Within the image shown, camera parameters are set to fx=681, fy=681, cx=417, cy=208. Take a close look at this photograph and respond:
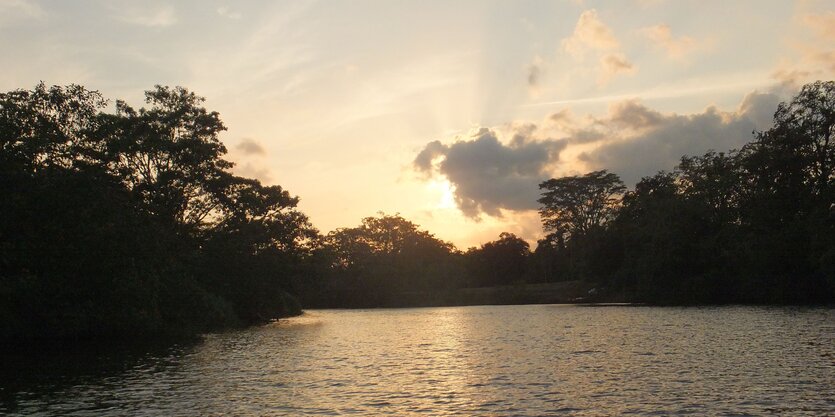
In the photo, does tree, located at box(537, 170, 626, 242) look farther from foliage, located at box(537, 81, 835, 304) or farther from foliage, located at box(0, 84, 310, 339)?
foliage, located at box(0, 84, 310, 339)

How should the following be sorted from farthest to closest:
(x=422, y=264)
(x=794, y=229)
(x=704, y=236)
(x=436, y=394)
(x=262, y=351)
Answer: (x=422, y=264) → (x=704, y=236) → (x=794, y=229) → (x=262, y=351) → (x=436, y=394)

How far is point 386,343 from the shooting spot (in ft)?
159

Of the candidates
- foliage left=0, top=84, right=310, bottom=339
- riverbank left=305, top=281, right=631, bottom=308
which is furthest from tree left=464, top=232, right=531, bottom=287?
foliage left=0, top=84, right=310, bottom=339

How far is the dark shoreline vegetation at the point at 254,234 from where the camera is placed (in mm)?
42656

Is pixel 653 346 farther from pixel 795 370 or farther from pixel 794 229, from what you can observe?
pixel 794 229

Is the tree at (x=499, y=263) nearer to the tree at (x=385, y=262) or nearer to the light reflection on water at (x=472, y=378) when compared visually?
the tree at (x=385, y=262)

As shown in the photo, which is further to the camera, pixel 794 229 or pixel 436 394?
pixel 794 229

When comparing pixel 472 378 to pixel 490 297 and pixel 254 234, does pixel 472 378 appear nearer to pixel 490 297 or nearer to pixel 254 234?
pixel 254 234

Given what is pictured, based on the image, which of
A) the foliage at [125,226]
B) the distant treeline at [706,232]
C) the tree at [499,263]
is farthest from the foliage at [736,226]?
the foliage at [125,226]

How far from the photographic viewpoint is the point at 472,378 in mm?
28984

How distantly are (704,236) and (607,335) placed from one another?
6271 centimetres

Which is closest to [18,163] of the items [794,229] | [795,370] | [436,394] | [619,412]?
[436,394]

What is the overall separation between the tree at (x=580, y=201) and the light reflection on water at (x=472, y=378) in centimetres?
8792

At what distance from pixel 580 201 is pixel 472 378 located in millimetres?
110897
